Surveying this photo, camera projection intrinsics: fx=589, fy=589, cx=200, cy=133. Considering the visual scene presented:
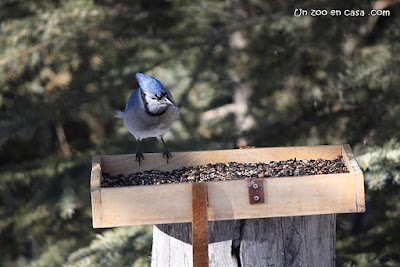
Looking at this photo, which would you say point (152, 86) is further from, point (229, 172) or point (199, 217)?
point (199, 217)

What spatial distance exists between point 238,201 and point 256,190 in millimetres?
72

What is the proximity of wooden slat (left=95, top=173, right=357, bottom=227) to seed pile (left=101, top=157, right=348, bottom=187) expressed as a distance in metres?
0.24

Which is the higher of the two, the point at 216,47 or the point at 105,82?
the point at 216,47

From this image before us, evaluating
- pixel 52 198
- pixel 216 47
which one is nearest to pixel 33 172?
pixel 52 198

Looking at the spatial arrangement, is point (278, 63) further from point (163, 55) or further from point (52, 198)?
point (52, 198)

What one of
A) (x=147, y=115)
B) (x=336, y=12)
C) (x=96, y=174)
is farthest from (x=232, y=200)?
(x=336, y=12)

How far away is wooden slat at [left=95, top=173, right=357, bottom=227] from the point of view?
1.96m

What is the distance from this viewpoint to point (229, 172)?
7.88ft

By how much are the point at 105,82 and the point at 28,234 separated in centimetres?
138

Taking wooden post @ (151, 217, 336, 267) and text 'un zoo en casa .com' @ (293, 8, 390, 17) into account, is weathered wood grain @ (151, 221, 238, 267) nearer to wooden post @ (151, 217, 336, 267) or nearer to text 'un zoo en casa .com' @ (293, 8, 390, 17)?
wooden post @ (151, 217, 336, 267)

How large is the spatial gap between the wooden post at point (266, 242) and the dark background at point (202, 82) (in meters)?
0.94

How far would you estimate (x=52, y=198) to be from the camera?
3.65 meters

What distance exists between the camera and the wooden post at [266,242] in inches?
81.4

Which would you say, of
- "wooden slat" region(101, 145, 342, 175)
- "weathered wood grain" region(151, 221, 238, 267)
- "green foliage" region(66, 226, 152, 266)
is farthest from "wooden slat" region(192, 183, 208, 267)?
"green foliage" region(66, 226, 152, 266)
